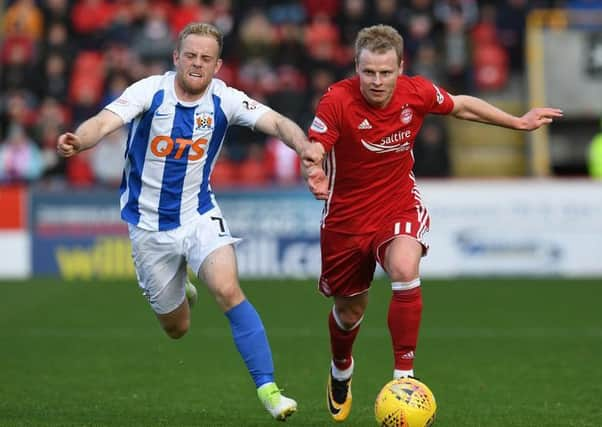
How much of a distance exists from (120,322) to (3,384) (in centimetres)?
416

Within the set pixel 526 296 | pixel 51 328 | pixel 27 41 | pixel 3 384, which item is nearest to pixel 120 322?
pixel 51 328

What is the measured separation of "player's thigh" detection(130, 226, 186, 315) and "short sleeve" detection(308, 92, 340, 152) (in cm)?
114

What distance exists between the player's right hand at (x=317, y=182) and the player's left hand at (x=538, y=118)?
1.60 meters

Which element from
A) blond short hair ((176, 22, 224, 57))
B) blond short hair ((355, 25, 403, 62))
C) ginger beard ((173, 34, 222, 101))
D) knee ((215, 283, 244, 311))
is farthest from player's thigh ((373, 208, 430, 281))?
blond short hair ((176, 22, 224, 57))

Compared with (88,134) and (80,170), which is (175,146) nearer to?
(88,134)

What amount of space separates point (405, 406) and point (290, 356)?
4035 millimetres

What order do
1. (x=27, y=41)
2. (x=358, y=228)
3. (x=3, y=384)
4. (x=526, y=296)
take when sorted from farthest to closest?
1. (x=27, y=41)
2. (x=526, y=296)
3. (x=3, y=384)
4. (x=358, y=228)

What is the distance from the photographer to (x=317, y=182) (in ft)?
21.8

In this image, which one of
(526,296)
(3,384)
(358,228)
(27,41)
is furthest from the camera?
(27,41)

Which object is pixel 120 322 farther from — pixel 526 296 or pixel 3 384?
pixel 526 296

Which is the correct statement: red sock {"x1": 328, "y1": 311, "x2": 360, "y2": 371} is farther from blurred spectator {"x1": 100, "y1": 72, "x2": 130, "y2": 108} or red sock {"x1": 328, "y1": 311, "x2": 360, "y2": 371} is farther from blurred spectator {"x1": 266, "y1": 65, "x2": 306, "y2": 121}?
blurred spectator {"x1": 100, "y1": 72, "x2": 130, "y2": 108}

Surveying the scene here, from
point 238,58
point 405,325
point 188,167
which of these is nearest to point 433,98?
point 405,325

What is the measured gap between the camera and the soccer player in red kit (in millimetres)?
7164

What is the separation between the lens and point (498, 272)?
17.1 meters
